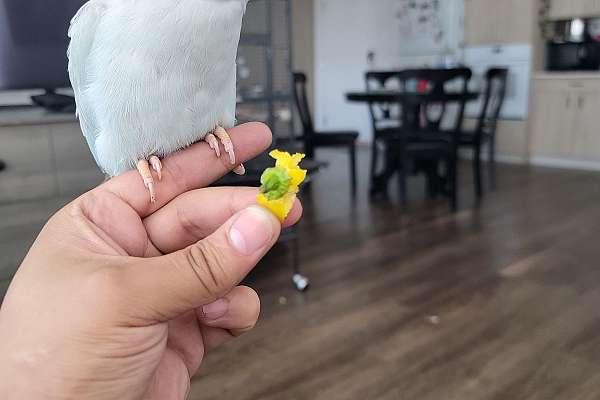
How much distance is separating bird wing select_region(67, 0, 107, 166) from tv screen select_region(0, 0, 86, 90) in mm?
1254

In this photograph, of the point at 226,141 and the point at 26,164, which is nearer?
the point at 226,141

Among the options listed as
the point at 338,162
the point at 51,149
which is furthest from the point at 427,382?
the point at 338,162

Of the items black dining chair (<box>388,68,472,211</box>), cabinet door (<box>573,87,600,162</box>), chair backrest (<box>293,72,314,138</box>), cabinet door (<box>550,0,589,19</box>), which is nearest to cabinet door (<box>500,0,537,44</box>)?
cabinet door (<box>550,0,589,19</box>)

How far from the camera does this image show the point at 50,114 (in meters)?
2.08

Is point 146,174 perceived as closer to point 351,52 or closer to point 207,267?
point 207,267

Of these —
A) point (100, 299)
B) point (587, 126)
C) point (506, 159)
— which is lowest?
point (506, 159)

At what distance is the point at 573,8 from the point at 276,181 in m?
5.95

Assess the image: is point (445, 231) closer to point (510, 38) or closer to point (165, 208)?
point (165, 208)

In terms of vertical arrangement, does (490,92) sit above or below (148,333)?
above

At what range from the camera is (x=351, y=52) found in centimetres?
764

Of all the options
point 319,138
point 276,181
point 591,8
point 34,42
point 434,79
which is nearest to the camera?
point 276,181

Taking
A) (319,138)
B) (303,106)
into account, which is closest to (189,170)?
(319,138)

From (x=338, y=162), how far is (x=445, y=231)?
278 centimetres

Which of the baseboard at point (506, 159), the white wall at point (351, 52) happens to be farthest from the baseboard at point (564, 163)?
the white wall at point (351, 52)
